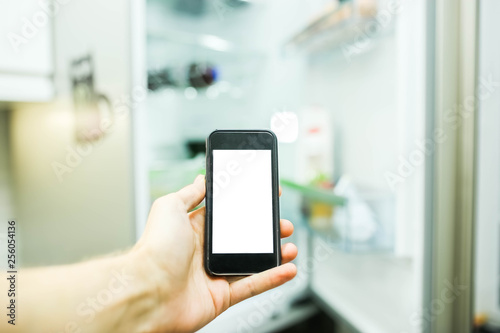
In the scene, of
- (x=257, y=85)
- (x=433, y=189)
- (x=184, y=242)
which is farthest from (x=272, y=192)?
(x=257, y=85)

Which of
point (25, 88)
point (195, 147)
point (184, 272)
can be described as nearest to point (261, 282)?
point (184, 272)

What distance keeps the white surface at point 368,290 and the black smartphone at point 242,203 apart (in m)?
0.51

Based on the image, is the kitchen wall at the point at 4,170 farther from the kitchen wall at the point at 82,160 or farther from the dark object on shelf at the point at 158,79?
the dark object on shelf at the point at 158,79

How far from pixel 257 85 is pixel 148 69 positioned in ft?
1.02

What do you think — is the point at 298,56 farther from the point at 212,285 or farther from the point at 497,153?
the point at 212,285

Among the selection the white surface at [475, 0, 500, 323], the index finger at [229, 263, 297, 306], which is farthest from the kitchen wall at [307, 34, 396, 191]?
the index finger at [229, 263, 297, 306]

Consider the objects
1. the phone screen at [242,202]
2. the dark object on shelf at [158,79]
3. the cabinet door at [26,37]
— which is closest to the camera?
the phone screen at [242,202]

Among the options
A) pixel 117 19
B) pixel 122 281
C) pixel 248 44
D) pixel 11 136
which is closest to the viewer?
pixel 122 281

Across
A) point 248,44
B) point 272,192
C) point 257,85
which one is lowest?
point 272,192

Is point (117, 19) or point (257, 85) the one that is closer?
point (117, 19)

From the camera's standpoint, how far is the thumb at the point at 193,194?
1.11ft

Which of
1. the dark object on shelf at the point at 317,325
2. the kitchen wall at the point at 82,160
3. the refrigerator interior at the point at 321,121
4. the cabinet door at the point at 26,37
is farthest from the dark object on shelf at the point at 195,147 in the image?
the dark object on shelf at the point at 317,325

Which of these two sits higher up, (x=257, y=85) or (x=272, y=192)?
(x=257, y=85)

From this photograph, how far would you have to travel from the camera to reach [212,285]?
348 mm
